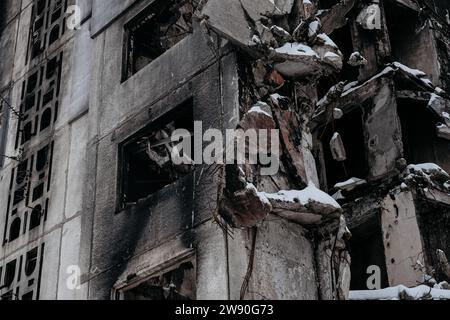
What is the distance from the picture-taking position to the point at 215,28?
1550 cm

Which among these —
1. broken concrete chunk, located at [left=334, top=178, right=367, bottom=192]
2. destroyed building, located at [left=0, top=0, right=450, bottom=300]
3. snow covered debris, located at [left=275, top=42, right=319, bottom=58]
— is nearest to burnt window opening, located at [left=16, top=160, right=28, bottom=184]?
destroyed building, located at [left=0, top=0, right=450, bottom=300]

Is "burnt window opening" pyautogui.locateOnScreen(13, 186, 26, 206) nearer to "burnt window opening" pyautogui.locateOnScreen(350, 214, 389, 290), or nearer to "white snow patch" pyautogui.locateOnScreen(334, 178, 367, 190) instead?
"white snow patch" pyautogui.locateOnScreen(334, 178, 367, 190)

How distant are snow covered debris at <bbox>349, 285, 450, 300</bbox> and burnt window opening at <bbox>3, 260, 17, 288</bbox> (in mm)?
6707

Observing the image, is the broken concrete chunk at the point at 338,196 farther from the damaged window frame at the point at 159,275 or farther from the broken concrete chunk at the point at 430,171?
the damaged window frame at the point at 159,275

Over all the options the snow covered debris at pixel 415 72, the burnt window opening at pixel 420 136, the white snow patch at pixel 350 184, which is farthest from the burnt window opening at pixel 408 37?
the white snow patch at pixel 350 184

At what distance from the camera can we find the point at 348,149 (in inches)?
854

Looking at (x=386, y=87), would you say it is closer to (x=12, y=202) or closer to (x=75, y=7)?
(x=75, y=7)

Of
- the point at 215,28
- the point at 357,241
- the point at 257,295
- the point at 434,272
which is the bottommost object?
the point at 257,295

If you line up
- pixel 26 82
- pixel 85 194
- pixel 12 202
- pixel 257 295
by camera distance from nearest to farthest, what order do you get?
pixel 257 295 < pixel 85 194 < pixel 12 202 < pixel 26 82

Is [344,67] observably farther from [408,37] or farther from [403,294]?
[403,294]

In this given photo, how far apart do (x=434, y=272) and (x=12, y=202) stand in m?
8.68

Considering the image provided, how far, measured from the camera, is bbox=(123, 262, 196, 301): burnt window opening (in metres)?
14.8

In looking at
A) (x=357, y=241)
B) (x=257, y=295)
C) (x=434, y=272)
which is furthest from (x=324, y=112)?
(x=257, y=295)

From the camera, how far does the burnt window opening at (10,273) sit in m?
19.3
